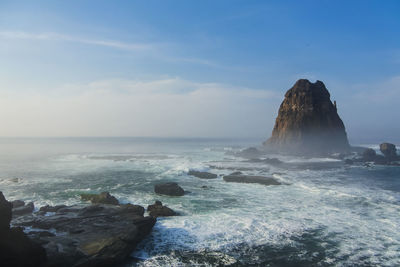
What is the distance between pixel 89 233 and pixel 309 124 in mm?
99252

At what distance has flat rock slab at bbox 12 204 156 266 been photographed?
1312 cm

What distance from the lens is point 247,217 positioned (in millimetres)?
21594

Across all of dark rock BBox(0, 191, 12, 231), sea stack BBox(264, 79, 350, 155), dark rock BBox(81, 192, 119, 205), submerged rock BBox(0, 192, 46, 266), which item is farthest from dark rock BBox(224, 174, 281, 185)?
sea stack BBox(264, 79, 350, 155)

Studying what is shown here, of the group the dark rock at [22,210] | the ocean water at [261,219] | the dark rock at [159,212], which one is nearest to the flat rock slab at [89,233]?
the ocean water at [261,219]

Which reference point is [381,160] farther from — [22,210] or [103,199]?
[22,210]

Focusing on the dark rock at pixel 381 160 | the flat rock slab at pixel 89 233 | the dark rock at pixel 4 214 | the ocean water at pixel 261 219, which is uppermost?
the dark rock at pixel 4 214

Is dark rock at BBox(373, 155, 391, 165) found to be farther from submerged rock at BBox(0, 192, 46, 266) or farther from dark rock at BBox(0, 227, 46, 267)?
submerged rock at BBox(0, 192, 46, 266)

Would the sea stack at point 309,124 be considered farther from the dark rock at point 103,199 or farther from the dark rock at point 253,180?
the dark rock at point 103,199

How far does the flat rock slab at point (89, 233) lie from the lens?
1312 centimetres

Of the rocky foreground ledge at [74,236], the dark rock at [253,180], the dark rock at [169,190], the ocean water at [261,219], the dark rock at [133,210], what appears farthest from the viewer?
the dark rock at [253,180]

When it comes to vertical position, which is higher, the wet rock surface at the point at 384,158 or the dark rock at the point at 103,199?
the wet rock surface at the point at 384,158

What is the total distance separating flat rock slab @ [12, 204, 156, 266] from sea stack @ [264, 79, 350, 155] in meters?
86.8

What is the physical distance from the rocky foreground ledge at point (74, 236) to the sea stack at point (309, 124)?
8701cm

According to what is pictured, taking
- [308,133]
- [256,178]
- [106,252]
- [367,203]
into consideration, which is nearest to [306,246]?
[106,252]
